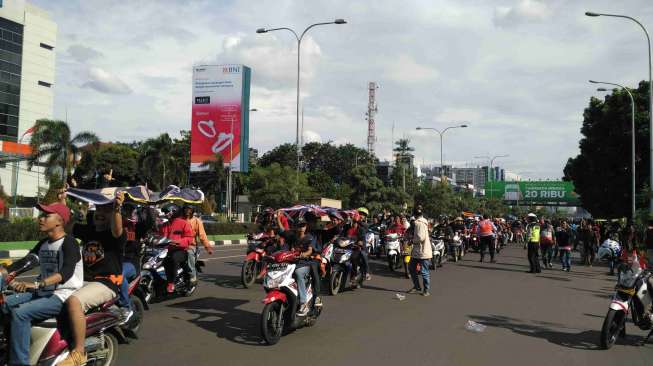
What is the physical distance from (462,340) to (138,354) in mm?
4189

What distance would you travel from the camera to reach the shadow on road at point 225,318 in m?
7.36

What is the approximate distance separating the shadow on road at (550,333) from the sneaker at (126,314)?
5376 mm

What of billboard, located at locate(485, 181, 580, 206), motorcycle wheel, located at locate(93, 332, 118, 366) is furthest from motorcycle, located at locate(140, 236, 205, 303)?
billboard, located at locate(485, 181, 580, 206)

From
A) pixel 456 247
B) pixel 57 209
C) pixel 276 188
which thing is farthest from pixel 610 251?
pixel 276 188

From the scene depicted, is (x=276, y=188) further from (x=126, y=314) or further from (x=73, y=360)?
(x=73, y=360)

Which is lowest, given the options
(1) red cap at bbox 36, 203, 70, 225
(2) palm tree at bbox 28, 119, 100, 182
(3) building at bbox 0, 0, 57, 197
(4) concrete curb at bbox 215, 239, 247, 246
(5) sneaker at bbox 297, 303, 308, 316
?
(4) concrete curb at bbox 215, 239, 247, 246

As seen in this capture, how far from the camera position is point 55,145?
3722cm

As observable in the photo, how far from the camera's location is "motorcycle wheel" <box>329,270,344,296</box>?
11289 millimetres

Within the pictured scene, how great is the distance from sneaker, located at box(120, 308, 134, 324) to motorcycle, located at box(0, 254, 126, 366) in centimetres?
7

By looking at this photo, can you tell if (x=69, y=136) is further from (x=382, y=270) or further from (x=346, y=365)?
(x=346, y=365)

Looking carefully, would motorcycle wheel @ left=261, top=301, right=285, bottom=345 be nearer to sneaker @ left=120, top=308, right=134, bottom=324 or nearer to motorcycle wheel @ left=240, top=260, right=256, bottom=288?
sneaker @ left=120, top=308, right=134, bottom=324

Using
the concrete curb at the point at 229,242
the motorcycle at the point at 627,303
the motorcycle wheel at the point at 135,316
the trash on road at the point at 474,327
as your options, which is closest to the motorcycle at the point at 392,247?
the trash on road at the point at 474,327

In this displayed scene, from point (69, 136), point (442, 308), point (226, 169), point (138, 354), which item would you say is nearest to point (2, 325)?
point (138, 354)

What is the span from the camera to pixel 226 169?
53594mm
